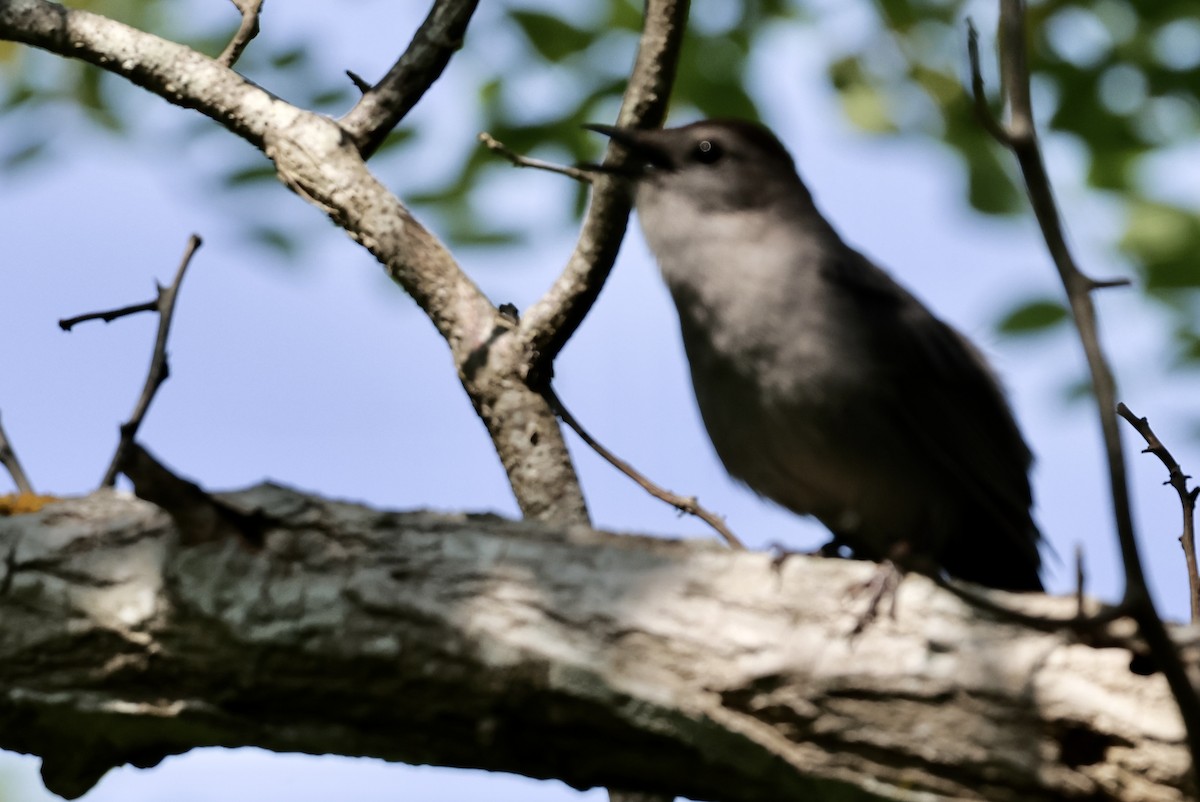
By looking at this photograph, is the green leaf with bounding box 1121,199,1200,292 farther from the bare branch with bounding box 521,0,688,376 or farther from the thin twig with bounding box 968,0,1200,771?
the thin twig with bounding box 968,0,1200,771

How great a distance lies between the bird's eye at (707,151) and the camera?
4816 millimetres

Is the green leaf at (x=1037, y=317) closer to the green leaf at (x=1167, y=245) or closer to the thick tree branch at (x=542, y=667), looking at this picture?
the green leaf at (x=1167, y=245)

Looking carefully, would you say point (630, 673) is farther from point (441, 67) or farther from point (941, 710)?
point (441, 67)

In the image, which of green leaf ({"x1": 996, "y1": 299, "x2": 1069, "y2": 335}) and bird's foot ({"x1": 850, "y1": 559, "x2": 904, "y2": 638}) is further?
green leaf ({"x1": 996, "y1": 299, "x2": 1069, "y2": 335})

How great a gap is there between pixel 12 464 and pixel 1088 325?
2.74m

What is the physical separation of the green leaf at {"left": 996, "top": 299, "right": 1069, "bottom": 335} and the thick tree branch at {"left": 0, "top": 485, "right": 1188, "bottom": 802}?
6.21 feet

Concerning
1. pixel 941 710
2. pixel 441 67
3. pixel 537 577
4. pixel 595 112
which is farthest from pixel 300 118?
pixel 941 710

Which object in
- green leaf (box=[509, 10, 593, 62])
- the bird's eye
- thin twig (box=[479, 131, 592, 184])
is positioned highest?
green leaf (box=[509, 10, 593, 62])

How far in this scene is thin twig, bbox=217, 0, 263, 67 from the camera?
446 centimetres

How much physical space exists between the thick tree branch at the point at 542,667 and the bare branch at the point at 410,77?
1.58 m

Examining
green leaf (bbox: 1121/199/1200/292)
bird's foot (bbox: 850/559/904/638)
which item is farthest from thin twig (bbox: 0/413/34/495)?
green leaf (bbox: 1121/199/1200/292)

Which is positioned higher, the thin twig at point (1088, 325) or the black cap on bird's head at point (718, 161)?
the black cap on bird's head at point (718, 161)

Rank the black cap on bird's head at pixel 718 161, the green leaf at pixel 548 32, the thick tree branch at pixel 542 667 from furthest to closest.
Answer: the green leaf at pixel 548 32 < the black cap on bird's head at pixel 718 161 < the thick tree branch at pixel 542 667

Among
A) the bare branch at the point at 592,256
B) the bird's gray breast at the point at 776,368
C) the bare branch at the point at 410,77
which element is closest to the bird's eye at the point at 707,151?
the bird's gray breast at the point at 776,368
